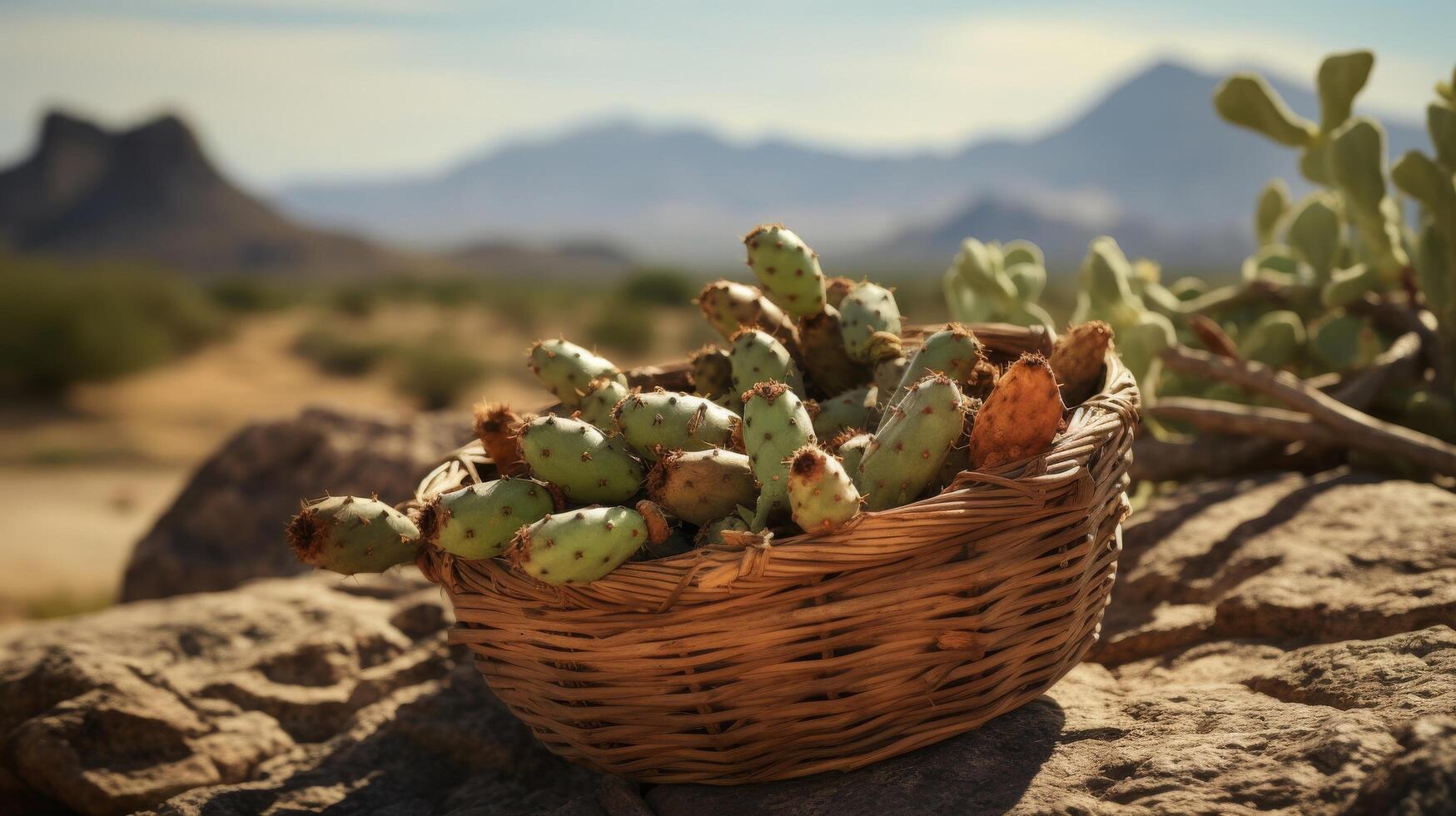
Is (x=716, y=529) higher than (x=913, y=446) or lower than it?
lower

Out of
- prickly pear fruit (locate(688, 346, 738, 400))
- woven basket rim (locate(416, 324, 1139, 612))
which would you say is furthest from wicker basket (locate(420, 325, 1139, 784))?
prickly pear fruit (locate(688, 346, 738, 400))

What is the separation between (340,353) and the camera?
19.0 metres

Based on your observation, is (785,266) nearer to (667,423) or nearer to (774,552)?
(667,423)

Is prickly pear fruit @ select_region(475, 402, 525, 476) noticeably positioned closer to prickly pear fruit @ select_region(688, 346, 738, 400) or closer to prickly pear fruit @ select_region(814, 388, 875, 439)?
prickly pear fruit @ select_region(688, 346, 738, 400)

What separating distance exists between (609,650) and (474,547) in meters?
0.27

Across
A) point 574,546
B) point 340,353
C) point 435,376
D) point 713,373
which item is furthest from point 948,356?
point 340,353

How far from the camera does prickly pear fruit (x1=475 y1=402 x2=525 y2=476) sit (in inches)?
81.8

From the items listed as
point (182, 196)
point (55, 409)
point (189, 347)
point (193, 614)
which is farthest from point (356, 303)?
point (182, 196)

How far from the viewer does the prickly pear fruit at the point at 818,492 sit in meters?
1.48

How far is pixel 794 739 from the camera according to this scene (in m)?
1.67

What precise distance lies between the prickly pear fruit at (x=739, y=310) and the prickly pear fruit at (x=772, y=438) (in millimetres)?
619

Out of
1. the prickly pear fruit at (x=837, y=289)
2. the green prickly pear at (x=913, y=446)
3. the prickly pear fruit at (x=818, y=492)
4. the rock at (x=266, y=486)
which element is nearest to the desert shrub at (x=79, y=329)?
the rock at (x=266, y=486)

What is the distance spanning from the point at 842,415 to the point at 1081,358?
49cm

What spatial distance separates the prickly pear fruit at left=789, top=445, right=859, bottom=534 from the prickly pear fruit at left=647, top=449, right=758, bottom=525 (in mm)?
236
